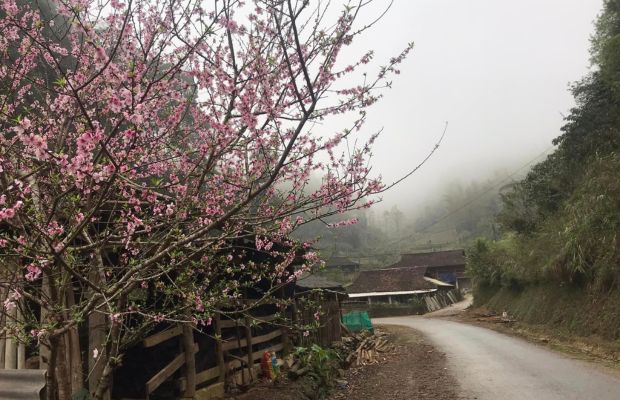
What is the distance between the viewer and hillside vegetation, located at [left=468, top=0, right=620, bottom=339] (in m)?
15.2

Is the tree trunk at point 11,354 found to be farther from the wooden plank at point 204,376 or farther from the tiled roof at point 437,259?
the tiled roof at point 437,259

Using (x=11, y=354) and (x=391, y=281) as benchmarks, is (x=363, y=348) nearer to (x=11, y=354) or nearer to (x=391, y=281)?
(x=11, y=354)

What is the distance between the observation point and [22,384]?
427 cm

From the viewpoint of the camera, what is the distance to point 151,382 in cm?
659

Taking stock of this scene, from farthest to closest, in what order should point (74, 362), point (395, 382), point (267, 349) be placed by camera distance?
point (395, 382) < point (267, 349) < point (74, 362)

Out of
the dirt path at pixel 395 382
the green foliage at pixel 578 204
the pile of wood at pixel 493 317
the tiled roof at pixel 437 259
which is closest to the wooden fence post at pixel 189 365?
the dirt path at pixel 395 382

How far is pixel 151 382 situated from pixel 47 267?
363 centimetres

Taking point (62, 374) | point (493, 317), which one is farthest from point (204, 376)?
point (493, 317)

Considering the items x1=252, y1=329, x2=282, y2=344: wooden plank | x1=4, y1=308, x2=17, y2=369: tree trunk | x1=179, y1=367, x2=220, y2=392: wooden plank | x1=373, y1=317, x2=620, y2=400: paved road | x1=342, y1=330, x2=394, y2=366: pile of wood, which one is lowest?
x1=342, y1=330, x2=394, y2=366: pile of wood

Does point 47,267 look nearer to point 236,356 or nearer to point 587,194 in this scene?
point 236,356

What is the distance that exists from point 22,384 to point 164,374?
9.45ft

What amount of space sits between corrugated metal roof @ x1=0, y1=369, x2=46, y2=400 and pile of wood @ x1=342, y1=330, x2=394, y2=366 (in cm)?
1207

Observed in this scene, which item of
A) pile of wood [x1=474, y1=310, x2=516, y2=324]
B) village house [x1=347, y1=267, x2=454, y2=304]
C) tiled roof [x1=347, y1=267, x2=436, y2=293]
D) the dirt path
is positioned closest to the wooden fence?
the dirt path

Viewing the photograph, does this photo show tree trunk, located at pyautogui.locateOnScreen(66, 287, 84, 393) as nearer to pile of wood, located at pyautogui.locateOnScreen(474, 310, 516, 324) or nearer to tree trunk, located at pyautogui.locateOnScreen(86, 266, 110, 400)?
tree trunk, located at pyautogui.locateOnScreen(86, 266, 110, 400)
